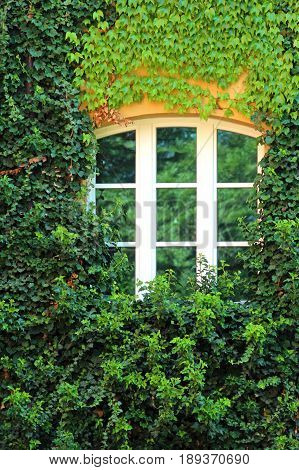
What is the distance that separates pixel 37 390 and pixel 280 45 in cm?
336

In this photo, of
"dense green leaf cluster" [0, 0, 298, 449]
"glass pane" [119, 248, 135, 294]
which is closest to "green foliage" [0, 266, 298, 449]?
"dense green leaf cluster" [0, 0, 298, 449]

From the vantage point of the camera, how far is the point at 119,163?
9.86 metres

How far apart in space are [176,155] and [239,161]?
1.72 feet

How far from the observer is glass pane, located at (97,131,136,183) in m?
9.86

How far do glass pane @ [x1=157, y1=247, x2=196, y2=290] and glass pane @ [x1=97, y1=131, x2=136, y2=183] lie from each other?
66 cm

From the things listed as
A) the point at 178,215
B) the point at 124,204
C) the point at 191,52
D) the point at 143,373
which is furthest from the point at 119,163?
the point at 143,373

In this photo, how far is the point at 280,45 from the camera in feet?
31.0

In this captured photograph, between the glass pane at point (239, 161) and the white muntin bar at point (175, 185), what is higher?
the glass pane at point (239, 161)

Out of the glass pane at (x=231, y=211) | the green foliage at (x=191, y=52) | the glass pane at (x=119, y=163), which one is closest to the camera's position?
the green foliage at (x=191, y=52)

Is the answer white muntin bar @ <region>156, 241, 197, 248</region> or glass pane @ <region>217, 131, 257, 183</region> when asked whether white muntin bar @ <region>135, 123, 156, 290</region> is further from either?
glass pane @ <region>217, 131, 257, 183</region>

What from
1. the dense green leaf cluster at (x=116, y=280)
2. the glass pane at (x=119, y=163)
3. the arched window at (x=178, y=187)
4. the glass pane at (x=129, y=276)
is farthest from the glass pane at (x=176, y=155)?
the glass pane at (x=129, y=276)

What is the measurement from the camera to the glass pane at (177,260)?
9.76 meters

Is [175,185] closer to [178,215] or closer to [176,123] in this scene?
[178,215]

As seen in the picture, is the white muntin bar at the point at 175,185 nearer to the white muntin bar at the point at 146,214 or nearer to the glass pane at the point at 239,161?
the white muntin bar at the point at 146,214
